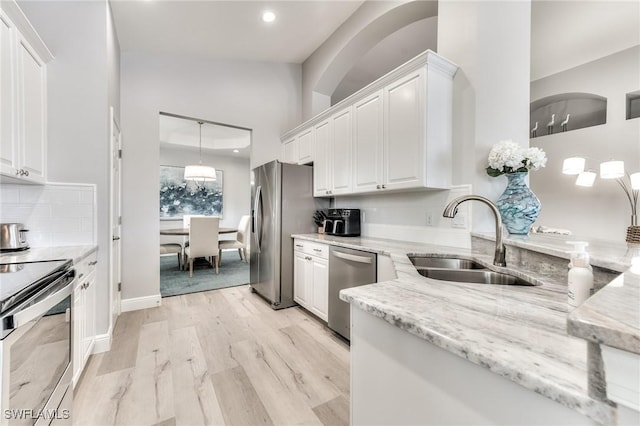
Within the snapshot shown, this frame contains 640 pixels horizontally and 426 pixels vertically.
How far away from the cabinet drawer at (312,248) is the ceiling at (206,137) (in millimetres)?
3325

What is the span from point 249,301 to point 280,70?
131 inches

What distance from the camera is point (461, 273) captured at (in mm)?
1433

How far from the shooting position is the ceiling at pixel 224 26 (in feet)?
8.64

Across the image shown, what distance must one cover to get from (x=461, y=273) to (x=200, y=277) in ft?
13.6

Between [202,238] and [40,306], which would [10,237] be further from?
[202,238]

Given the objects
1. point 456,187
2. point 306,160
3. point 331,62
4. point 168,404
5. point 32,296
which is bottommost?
point 168,404

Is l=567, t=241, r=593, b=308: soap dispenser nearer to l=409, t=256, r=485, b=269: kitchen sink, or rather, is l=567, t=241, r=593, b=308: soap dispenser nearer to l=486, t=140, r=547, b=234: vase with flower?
l=409, t=256, r=485, b=269: kitchen sink

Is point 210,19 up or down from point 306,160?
up

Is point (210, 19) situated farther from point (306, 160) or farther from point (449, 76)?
point (449, 76)

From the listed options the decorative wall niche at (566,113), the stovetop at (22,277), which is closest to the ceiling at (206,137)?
the stovetop at (22,277)

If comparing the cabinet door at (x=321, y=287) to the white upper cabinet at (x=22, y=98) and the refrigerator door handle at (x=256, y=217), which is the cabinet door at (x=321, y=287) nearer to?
the refrigerator door handle at (x=256, y=217)

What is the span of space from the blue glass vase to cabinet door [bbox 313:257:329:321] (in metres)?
1.52

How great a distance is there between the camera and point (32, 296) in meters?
0.99

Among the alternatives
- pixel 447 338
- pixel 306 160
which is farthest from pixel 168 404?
pixel 306 160
